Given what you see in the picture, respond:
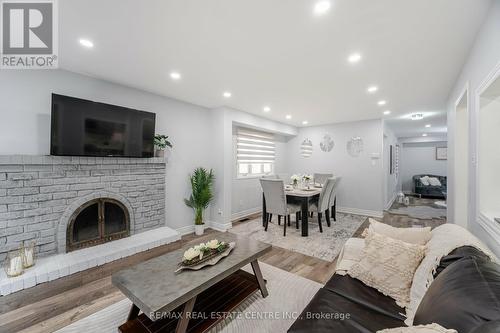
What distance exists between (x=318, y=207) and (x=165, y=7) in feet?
12.3

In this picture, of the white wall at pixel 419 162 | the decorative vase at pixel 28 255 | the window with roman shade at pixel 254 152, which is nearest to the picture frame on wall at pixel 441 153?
the white wall at pixel 419 162

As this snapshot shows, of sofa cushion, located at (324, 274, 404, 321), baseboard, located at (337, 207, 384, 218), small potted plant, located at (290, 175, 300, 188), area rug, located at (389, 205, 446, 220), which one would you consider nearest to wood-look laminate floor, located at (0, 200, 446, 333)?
sofa cushion, located at (324, 274, 404, 321)

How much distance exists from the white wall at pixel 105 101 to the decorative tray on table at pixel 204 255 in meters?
2.20

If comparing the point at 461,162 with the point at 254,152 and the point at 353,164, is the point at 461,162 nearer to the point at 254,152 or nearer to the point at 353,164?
the point at 353,164

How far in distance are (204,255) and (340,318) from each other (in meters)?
1.13

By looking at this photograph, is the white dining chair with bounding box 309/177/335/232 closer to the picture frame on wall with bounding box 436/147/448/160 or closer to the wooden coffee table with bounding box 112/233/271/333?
the wooden coffee table with bounding box 112/233/271/333

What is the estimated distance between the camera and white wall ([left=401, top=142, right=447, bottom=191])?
8.58m

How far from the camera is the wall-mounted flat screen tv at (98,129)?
254 centimetres

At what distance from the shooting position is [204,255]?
1825 mm

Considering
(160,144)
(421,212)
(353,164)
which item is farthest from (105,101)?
(421,212)

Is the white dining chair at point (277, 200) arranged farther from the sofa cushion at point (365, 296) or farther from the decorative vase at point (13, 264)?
the decorative vase at point (13, 264)

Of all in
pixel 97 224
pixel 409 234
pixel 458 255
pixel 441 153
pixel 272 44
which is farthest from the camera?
pixel 441 153

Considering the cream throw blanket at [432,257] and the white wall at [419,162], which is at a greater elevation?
the white wall at [419,162]

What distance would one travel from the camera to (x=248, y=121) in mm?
4746
